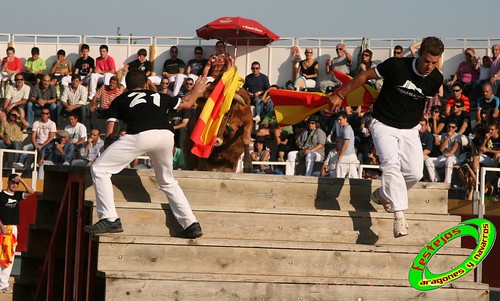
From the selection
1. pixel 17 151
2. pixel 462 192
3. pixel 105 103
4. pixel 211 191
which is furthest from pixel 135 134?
pixel 105 103

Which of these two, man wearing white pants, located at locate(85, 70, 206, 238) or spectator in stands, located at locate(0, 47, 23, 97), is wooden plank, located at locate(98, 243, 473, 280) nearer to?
man wearing white pants, located at locate(85, 70, 206, 238)

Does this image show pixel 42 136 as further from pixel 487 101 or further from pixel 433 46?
pixel 433 46

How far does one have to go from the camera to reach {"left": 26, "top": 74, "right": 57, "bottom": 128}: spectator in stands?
68.4ft

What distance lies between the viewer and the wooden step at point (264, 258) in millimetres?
8102

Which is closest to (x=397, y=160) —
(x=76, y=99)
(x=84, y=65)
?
(x=76, y=99)

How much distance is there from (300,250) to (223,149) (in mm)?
3972

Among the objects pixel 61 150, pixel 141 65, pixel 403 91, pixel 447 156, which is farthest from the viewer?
pixel 141 65

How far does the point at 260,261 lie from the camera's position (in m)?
8.34

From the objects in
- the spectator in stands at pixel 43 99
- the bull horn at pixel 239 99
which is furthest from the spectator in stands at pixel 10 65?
the bull horn at pixel 239 99

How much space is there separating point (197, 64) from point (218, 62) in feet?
3.19

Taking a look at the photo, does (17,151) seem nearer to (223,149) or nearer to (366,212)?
(223,149)

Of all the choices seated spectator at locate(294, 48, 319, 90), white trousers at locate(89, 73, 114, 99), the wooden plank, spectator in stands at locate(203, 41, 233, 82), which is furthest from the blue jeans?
Result: the wooden plank

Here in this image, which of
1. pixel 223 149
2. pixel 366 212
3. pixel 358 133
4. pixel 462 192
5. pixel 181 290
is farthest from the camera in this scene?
pixel 358 133

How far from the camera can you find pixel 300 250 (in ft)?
27.6
